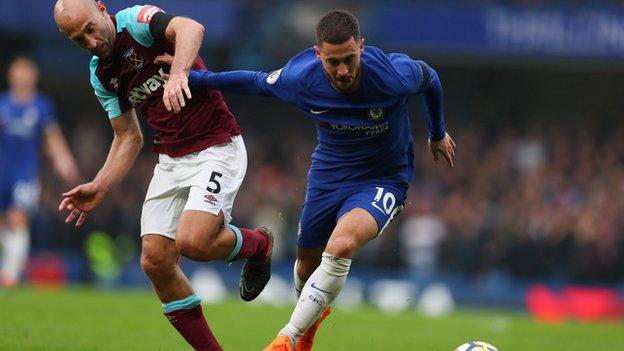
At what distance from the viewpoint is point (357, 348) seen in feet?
33.6

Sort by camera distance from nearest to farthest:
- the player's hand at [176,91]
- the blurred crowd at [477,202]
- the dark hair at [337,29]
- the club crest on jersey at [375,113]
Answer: the player's hand at [176,91] → the dark hair at [337,29] → the club crest on jersey at [375,113] → the blurred crowd at [477,202]

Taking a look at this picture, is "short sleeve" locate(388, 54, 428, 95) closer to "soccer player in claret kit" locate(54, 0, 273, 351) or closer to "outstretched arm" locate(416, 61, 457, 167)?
"outstretched arm" locate(416, 61, 457, 167)

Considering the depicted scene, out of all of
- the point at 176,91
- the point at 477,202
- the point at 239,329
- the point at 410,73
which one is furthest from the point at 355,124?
the point at 477,202

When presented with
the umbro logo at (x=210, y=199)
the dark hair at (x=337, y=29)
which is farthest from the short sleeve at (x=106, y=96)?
the dark hair at (x=337, y=29)

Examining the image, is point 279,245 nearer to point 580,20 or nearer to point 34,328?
point 580,20

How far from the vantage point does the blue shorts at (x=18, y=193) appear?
15508 millimetres

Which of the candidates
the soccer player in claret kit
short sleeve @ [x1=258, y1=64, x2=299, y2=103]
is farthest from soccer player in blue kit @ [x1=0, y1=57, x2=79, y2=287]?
short sleeve @ [x1=258, y1=64, x2=299, y2=103]

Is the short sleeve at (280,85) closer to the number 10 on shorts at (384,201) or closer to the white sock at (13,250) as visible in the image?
the number 10 on shorts at (384,201)

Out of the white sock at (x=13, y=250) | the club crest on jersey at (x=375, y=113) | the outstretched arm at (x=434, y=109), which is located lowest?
the white sock at (x=13, y=250)

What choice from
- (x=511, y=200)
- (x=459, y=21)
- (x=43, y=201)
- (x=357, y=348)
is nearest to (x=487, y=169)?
(x=511, y=200)

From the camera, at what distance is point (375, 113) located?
7.98 metres

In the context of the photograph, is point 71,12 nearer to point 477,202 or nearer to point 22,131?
point 22,131

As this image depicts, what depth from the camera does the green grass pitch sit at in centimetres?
980

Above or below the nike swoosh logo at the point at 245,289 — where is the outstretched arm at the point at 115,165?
above
